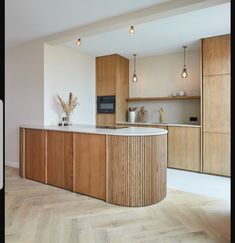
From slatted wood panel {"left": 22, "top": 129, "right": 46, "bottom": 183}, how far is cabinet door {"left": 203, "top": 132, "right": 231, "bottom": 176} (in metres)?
2.94

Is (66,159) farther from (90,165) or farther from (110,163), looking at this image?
(110,163)

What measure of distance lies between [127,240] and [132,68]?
14.5 feet

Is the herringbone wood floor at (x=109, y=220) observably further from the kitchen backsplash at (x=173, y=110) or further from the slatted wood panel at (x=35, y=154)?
the kitchen backsplash at (x=173, y=110)

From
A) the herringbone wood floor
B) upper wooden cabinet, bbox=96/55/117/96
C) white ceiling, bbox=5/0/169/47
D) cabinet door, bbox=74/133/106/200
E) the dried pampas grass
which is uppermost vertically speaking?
white ceiling, bbox=5/0/169/47

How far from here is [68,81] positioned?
4496 millimetres

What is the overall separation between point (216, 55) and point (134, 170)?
271cm

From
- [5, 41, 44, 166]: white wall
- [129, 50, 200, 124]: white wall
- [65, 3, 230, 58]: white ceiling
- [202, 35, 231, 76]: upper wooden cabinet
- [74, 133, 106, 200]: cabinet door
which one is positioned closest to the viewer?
[74, 133, 106, 200]: cabinet door

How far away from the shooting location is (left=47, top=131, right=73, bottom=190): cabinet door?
3.26 meters

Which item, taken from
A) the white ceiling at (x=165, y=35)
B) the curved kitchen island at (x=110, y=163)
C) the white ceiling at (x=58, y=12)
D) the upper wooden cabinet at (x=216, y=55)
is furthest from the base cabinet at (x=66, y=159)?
the upper wooden cabinet at (x=216, y=55)

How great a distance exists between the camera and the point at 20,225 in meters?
2.25

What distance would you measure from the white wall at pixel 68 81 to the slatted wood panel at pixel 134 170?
186 cm

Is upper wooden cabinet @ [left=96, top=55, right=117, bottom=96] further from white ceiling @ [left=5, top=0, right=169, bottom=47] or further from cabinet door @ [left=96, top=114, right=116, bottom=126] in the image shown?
white ceiling @ [left=5, top=0, right=169, bottom=47]

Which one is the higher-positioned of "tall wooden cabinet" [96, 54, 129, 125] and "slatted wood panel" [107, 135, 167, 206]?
"tall wooden cabinet" [96, 54, 129, 125]

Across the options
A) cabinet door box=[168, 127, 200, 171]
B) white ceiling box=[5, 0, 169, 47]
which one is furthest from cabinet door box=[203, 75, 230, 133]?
white ceiling box=[5, 0, 169, 47]
